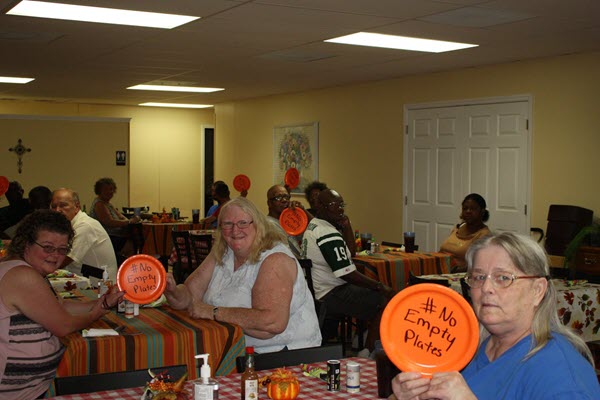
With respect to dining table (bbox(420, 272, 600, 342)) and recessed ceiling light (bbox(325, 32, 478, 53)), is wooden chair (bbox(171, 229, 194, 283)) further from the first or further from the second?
dining table (bbox(420, 272, 600, 342))

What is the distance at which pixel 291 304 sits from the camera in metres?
3.71

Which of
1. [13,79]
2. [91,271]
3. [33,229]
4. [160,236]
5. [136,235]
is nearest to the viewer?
[33,229]

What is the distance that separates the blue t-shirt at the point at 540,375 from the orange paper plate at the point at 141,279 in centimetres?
152

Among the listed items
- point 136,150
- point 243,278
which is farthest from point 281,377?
point 136,150

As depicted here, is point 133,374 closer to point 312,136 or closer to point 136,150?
point 312,136

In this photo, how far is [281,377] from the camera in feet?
8.63

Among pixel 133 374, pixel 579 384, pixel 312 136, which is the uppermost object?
pixel 312 136

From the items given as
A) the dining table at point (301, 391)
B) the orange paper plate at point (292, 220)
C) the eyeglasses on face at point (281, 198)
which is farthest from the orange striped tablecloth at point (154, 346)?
the eyeglasses on face at point (281, 198)

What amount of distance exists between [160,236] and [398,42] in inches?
182

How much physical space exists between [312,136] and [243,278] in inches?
326

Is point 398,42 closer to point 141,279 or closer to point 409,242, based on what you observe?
point 409,242

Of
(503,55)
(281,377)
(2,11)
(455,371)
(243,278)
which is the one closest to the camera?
(455,371)

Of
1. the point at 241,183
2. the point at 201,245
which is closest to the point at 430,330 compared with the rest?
the point at 201,245

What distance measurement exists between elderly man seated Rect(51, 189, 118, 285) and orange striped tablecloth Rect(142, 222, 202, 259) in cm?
428
